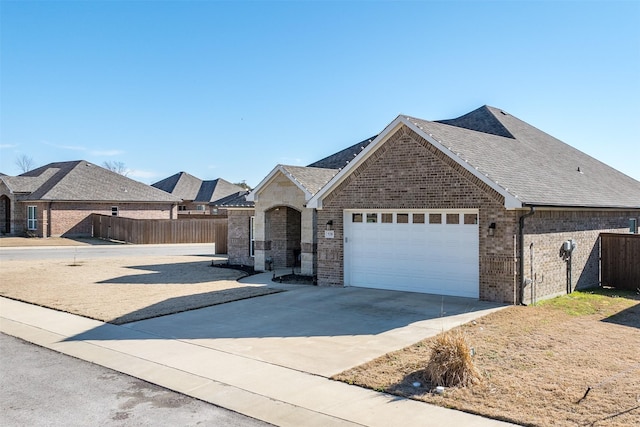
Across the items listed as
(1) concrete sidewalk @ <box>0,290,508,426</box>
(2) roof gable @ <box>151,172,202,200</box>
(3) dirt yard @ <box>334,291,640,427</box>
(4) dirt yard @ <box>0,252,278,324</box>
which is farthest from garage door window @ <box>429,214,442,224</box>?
(2) roof gable @ <box>151,172,202,200</box>

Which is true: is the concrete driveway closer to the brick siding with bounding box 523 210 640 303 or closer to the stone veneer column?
the brick siding with bounding box 523 210 640 303

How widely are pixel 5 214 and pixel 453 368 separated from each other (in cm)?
4870

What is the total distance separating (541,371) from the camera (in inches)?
325

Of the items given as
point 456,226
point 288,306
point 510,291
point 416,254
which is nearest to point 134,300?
point 288,306

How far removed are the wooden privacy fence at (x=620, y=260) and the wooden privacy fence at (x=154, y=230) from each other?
26.5 metres

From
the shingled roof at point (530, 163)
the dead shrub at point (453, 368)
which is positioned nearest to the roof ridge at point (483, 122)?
the shingled roof at point (530, 163)

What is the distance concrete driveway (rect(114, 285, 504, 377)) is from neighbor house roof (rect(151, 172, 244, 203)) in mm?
50821

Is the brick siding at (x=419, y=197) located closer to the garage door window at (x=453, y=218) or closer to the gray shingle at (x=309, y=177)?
the garage door window at (x=453, y=218)

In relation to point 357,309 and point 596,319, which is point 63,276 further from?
point 596,319

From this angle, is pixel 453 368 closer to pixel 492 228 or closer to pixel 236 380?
pixel 236 380

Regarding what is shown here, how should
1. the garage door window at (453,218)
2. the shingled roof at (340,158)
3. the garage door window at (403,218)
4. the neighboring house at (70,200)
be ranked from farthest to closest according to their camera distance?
the neighboring house at (70,200) → the shingled roof at (340,158) → the garage door window at (403,218) → the garage door window at (453,218)

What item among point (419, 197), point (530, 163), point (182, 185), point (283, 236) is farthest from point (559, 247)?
point (182, 185)

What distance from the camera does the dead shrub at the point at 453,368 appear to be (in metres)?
7.69

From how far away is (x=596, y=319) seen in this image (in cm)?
1219
